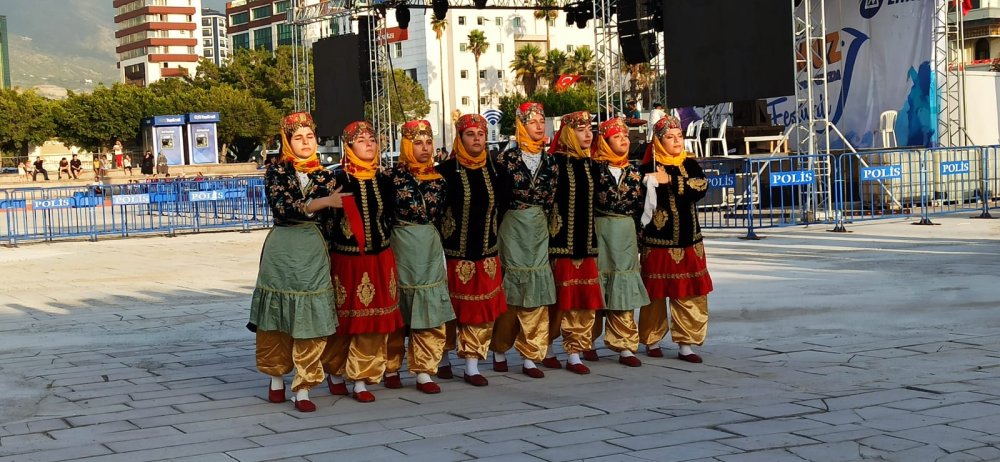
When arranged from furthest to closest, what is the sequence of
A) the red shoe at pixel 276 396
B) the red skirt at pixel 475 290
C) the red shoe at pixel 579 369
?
the red shoe at pixel 579 369, the red skirt at pixel 475 290, the red shoe at pixel 276 396

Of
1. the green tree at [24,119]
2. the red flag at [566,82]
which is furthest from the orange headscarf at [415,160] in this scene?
the red flag at [566,82]

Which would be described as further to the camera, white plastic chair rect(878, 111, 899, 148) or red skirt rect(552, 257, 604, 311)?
white plastic chair rect(878, 111, 899, 148)

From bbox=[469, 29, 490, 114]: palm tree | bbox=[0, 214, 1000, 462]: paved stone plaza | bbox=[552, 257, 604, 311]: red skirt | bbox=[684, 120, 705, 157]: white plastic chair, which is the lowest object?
bbox=[0, 214, 1000, 462]: paved stone plaza

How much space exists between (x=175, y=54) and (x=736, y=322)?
15683 centimetres

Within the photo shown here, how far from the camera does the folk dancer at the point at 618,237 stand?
7.38 m

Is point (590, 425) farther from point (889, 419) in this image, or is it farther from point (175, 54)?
point (175, 54)

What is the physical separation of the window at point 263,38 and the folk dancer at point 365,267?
128280 mm

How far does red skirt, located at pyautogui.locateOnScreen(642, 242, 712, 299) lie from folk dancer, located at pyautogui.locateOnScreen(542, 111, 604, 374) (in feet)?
1.43

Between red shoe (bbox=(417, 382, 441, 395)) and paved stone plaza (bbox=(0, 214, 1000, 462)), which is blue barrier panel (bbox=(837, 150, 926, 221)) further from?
red shoe (bbox=(417, 382, 441, 395))

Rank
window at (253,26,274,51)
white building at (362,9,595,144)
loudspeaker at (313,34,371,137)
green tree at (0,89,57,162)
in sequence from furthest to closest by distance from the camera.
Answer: window at (253,26,274,51) < white building at (362,9,595,144) < green tree at (0,89,57,162) < loudspeaker at (313,34,371,137)

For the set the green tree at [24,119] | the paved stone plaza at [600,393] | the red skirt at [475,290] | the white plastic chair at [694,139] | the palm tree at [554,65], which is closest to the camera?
the paved stone plaza at [600,393]

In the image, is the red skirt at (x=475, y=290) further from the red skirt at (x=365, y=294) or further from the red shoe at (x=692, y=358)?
the red shoe at (x=692, y=358)

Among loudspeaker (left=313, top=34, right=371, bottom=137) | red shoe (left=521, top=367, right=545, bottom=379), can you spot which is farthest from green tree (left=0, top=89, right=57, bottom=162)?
red shoe (left=521, top=367, right=545, bottom=379)

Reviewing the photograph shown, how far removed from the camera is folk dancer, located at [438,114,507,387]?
7.03 m
